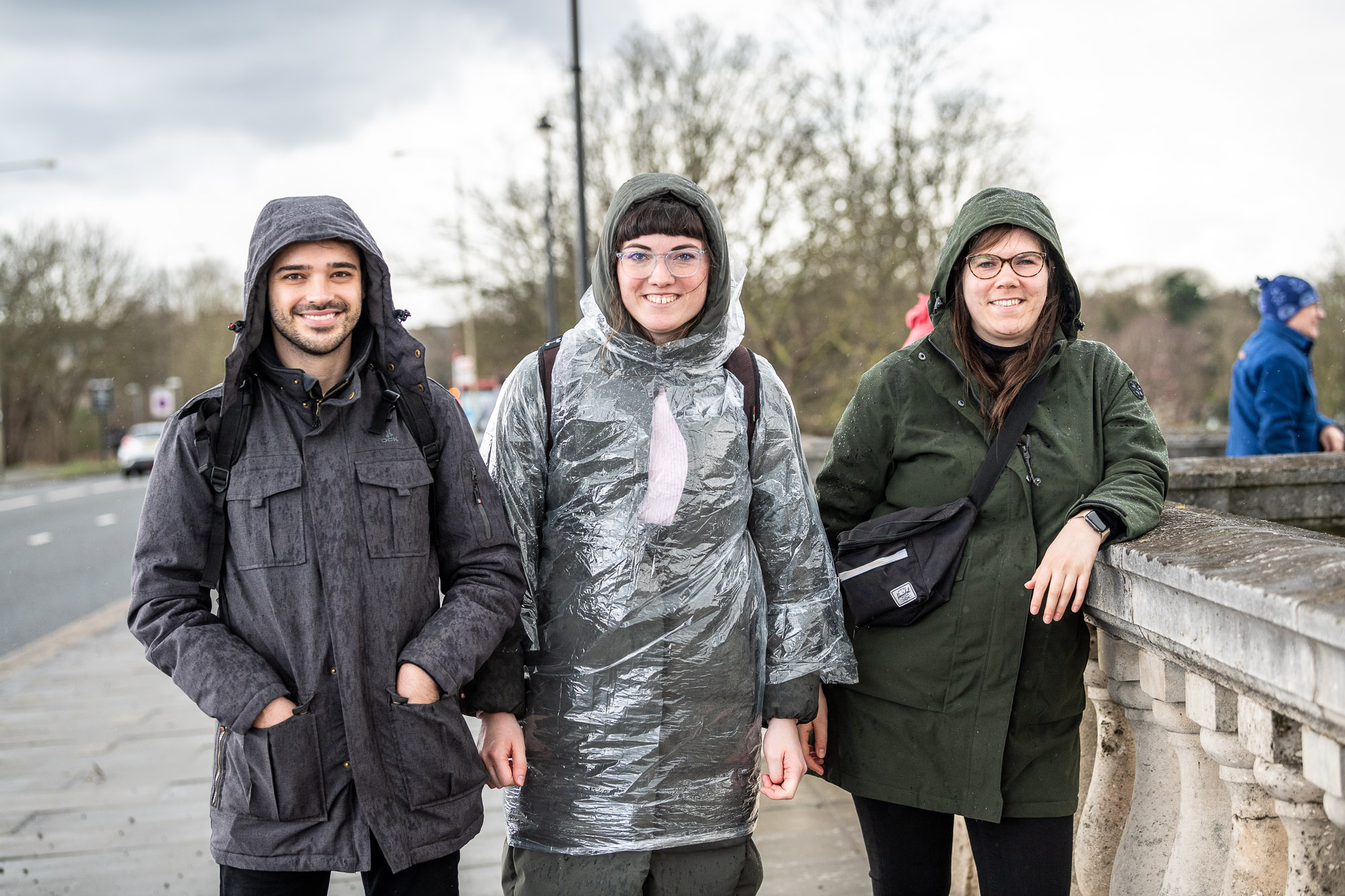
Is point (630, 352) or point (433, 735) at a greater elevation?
point (630, 352)

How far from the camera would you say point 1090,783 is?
7.84ft

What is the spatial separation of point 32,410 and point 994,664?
38308mm

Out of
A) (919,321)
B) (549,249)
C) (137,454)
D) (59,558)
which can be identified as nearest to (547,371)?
(919,321)

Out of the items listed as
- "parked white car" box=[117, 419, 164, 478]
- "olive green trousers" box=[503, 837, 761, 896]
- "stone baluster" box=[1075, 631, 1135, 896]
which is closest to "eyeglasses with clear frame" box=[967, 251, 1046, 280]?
"stone baluster" box=[1075, 631, 1135, 896]

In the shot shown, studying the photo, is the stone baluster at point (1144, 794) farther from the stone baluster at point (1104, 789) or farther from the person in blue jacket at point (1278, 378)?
the person in blue jacket at point (1278, 378)

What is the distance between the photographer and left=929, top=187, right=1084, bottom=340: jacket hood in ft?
7.17

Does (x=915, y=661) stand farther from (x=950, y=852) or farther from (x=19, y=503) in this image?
(x=19, y=503)

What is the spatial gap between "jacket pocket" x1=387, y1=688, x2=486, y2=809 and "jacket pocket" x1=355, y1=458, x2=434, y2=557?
26 centimetres

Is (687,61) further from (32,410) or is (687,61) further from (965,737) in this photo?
(32,410)

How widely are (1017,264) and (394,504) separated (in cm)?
130

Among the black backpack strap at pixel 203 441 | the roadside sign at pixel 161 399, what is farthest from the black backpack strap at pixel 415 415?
the roadside sign at pixel 161 399

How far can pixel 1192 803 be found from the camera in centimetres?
196

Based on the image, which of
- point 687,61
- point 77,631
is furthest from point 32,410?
point 77,631

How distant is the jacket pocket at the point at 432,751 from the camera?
1.96 meters
